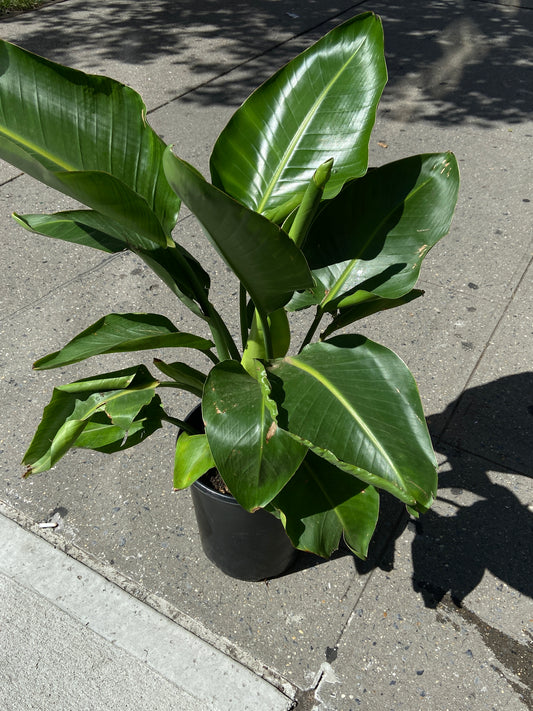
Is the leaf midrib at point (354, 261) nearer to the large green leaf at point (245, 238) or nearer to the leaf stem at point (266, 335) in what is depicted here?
the leaf stem at point (266, 335)

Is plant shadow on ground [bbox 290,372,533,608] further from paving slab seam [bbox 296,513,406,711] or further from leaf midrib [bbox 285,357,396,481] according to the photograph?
leaf midrib [bbox 285,357,396,481]

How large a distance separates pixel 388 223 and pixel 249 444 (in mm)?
780

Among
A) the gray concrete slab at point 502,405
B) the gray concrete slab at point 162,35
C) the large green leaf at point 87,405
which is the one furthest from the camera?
the gray concrete slab at point 162,35

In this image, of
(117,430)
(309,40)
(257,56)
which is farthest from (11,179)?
(309,40)

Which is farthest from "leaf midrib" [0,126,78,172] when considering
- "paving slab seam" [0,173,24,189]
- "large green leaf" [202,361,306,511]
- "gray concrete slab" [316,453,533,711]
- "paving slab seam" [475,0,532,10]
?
"paving slab seam" [475,0,532,10]

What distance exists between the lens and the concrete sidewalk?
222cm

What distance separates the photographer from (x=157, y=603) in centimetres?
243

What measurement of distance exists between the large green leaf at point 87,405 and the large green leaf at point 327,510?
1.59ft

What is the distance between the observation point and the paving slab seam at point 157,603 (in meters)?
2.22

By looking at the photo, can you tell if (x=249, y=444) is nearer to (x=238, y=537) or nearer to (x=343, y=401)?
(x=343, y=401)

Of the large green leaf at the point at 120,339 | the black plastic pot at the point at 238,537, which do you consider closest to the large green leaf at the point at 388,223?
the large green leaf at the point at 120,339

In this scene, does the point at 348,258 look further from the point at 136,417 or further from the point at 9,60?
the point at 9,60

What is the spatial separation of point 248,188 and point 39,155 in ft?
1.91

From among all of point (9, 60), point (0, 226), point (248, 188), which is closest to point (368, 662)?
point (248, 188)
